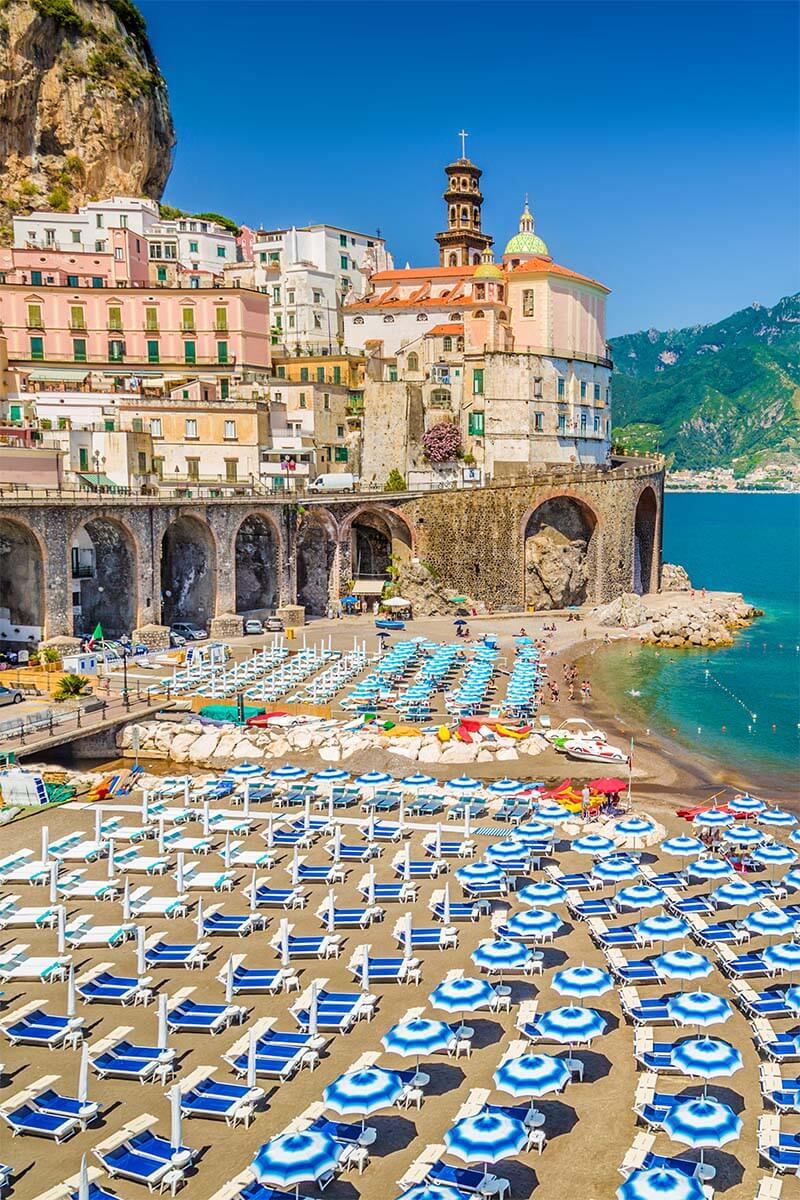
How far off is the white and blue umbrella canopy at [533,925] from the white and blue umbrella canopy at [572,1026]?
387 centimetres

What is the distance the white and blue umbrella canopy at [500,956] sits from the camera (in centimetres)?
2197

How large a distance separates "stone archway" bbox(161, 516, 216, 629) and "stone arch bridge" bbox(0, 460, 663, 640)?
85 mm

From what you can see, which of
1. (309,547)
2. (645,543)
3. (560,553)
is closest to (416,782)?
(309,547)

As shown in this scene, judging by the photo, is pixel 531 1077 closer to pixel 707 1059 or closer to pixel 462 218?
pixel 707 1059

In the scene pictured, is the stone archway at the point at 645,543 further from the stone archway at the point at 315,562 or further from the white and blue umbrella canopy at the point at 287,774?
the white and blue umbrella canopy at the point at 287,774

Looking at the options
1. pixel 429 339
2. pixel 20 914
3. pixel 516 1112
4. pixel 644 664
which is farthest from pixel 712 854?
pixel 429 339

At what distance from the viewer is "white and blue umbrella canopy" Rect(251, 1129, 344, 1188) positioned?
1533cm

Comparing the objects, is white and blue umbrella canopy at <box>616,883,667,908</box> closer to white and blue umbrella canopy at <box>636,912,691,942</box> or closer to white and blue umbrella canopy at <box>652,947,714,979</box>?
white and blue umbrella canopy at <box>636,912,691,942</box>

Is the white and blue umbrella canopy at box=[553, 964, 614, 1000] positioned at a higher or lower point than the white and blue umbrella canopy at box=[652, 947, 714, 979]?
higher

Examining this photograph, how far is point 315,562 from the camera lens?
73625 mm

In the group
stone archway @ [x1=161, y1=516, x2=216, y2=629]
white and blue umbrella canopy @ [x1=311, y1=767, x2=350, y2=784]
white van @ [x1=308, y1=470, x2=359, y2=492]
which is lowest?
white and blue umbrella canopy @ [x1=311, y1=767, x2=350, y2=784]

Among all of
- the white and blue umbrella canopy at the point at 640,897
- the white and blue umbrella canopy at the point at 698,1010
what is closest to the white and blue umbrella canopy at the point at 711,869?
the white and blue umbrella canopy at the point at 640,897

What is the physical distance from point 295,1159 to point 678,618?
202ft

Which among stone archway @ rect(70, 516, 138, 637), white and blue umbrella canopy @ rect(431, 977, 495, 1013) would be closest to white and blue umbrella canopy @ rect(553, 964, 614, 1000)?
white and blue umbrella canopy @ rect(431, 977, 495, 1013)
